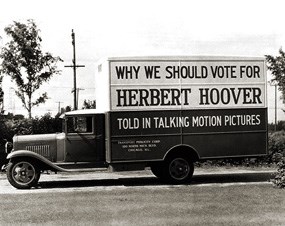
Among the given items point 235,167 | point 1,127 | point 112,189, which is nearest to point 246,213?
point 112,189

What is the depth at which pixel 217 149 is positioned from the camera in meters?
14.2

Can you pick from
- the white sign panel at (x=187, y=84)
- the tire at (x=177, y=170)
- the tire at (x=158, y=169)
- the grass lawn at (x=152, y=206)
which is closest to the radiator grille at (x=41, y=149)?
the grass lawn at (x=152, y=206)

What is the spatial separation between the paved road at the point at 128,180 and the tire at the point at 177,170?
25cm

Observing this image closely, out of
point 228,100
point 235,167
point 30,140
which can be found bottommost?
point 235,167

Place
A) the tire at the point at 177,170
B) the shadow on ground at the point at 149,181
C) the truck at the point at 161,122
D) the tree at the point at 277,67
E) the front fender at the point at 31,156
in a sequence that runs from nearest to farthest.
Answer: the front fender at the point at 31,156 → the truck at the point at 161,122 → the tire at the point at 177,170 → the shadow on ground at the point at 149,181 → the tree at the point at 277,67

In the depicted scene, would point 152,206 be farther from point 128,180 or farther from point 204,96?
point 128,180

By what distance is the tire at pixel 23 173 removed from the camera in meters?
13.5

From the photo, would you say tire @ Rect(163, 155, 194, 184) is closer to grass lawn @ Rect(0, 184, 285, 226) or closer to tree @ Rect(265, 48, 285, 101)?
grass lawn @ Rect(0, 184, 285, 226)

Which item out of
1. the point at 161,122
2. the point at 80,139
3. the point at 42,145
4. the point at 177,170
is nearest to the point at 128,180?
the point at 177,170

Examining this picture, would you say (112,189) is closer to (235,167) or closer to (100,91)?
(100,91)

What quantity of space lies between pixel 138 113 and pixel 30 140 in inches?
116

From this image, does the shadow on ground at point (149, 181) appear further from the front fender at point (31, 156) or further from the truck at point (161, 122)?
the front fender at point (31, 156)

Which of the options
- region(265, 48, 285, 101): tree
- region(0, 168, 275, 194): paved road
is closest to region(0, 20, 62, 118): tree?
region(0, 168, 275, 194): paved road

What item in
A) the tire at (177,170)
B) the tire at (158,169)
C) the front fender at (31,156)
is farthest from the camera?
the tire at (158,169)
